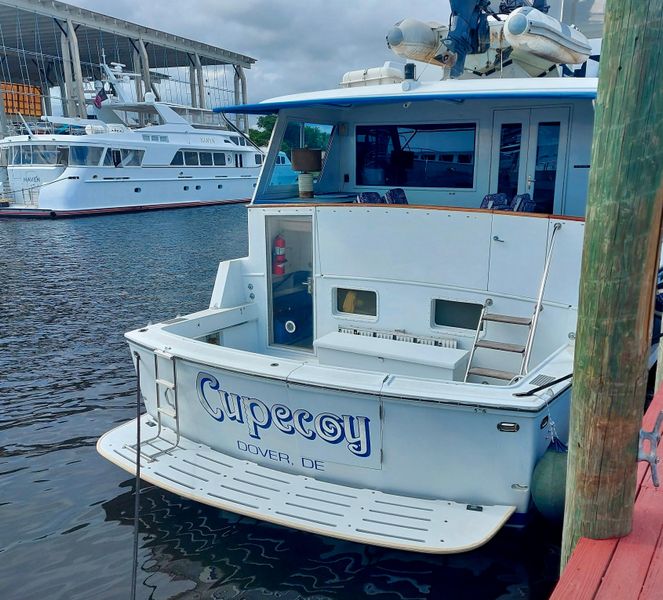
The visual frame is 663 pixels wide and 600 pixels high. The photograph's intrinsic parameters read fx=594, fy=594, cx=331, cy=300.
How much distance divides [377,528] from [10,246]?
21.3m

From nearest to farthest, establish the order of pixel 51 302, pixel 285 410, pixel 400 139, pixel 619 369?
1. pixel 619 369
2. pixel 285 410
3. pixel 400 139
4. pixel 51 302

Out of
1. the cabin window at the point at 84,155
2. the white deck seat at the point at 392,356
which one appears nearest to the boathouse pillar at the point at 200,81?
the cabin window at the point at 84,155

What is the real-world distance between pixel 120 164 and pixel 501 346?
30930mm

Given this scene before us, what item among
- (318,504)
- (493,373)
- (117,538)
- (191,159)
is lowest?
(117,538)

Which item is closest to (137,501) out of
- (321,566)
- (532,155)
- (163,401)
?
(163,401)

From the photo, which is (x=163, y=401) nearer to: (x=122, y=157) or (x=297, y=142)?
(x=297, y=142)

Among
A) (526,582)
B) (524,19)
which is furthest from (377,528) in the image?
(524,19)

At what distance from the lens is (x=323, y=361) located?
600cm

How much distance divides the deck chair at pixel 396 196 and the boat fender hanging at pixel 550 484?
3.56 m

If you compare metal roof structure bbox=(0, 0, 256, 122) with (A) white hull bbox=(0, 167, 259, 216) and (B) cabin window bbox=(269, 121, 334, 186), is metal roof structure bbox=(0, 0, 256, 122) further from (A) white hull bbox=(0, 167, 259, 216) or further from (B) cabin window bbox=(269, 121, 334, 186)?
(B) cabin window bbox=(269, 121, 334, 186)

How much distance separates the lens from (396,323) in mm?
6223

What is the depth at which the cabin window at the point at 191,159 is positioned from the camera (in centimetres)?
3588

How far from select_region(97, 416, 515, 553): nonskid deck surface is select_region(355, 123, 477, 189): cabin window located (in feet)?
12.5

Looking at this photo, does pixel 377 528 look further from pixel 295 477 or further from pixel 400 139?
pixel 400 139
